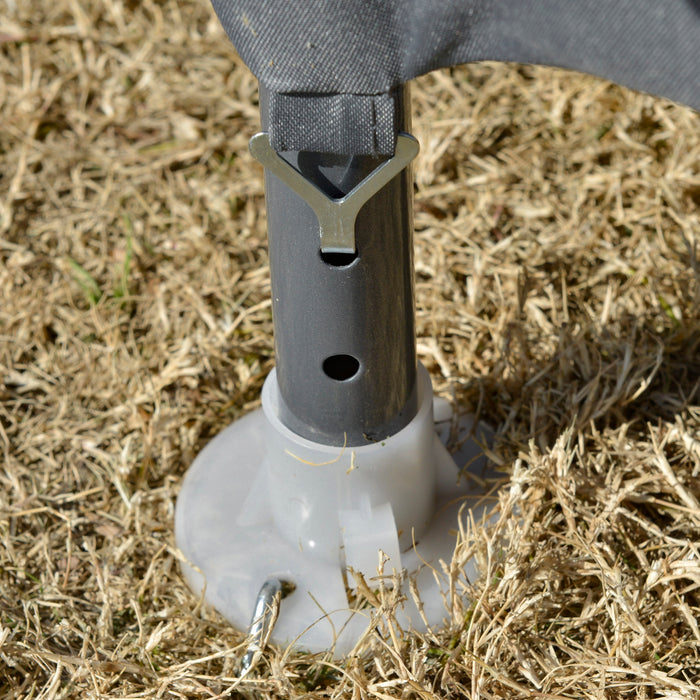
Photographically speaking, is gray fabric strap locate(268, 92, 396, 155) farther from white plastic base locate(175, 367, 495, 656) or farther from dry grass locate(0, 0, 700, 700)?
dry grass locate(0, 0, 700, 700)

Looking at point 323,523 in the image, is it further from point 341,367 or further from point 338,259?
point 338,259

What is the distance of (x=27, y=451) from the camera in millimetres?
1463

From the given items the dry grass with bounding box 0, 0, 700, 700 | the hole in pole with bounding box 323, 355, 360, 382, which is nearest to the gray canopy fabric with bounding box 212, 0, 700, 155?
the hole in pole with bounding box 323, 355, 360, 382

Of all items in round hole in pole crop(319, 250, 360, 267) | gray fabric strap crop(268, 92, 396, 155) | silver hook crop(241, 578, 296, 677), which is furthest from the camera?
silver hook crop(241, 578, 296, 677)

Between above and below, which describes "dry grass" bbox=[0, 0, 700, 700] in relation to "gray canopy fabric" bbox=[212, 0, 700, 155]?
below

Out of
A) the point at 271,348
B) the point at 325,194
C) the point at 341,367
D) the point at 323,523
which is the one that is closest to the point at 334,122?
the point at 325,194

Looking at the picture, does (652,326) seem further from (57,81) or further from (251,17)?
(57,81)

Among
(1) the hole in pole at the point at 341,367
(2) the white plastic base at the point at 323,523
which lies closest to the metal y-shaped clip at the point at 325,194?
(1) the hole in pole at the point at 341,367

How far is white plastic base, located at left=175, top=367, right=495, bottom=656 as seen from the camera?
1.15m

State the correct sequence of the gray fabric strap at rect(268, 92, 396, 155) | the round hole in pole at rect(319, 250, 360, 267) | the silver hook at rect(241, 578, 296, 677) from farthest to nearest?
the silver hook at rect(241, 578, 296, 677) → the round hole in pole at rect(319, 250, 360, 267) → the gray fabric strap at rect(268, 92, 396, 155)

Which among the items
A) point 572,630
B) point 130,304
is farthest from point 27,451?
point 572,630

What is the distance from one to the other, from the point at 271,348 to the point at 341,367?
0.46 meters

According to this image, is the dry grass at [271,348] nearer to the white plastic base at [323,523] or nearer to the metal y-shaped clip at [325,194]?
the white plastic base at [323,523]

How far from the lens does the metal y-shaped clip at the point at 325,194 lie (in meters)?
0.93
